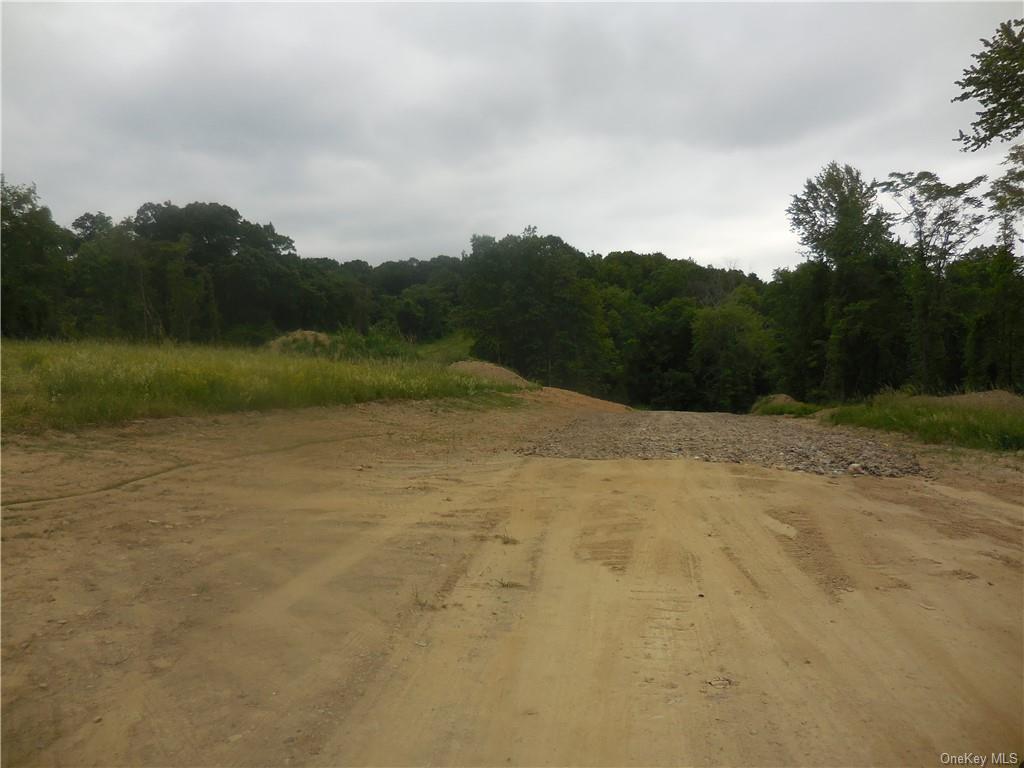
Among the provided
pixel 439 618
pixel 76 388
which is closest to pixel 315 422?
pixel 76 388

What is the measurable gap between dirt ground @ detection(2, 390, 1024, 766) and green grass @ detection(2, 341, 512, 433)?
697 millimetres

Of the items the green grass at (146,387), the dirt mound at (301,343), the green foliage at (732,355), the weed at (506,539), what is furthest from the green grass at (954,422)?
the green foliage at (732,355)

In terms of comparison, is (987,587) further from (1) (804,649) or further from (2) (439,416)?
(2) (439,416)

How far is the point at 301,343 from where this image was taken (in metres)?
20.8

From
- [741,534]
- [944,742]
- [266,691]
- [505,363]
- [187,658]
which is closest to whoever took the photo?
[944,742]

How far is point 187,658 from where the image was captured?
10.9ft

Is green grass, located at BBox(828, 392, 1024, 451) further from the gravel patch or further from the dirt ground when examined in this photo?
the dirt ground

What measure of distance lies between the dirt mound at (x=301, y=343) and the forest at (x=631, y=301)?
318 cm

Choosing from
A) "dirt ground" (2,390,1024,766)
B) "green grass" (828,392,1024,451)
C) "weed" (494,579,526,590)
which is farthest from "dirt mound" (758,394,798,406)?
"weed" (494,579,526,590)

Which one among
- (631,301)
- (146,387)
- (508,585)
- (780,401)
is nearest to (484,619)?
(508,585)

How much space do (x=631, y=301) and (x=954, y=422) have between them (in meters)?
53.0

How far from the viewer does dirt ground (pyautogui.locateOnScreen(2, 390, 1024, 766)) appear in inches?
112

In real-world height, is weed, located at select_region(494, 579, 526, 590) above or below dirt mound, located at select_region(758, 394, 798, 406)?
above

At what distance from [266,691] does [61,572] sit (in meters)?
1.86
